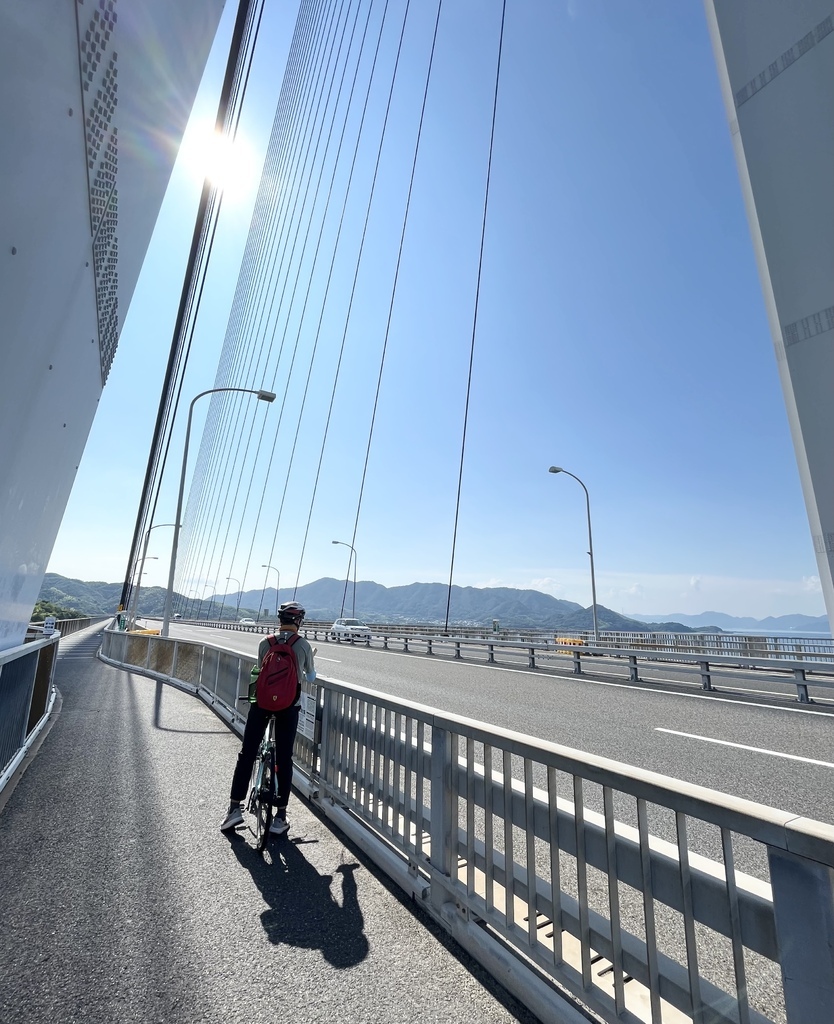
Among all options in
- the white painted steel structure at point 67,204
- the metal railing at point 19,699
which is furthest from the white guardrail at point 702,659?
the white painted steel structure at point 67,204

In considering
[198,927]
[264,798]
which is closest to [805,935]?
[198,927]

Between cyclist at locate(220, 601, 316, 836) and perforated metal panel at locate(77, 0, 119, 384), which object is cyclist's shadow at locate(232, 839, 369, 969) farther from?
perforated metal panel at locate(77, 0, 119, 384)

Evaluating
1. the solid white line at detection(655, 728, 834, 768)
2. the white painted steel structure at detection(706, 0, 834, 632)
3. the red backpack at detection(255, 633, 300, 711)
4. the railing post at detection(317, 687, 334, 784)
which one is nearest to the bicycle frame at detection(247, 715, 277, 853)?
the red backpack at detection(255, 633, 300, 711)

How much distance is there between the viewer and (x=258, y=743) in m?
4.25

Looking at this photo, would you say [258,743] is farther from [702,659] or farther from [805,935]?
[702,659]

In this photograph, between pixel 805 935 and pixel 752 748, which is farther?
pixel 752 748

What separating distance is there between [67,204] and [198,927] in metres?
3.95

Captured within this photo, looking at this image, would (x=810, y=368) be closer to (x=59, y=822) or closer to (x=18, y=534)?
(x=18, y=534)

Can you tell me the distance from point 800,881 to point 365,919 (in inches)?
92.9

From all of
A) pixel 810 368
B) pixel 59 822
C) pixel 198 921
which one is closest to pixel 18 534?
pixel 59 822

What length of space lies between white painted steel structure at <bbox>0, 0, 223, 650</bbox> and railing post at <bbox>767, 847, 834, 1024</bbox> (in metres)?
3.69

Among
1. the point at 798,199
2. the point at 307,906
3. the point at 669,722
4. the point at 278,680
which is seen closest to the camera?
the point at 307,906

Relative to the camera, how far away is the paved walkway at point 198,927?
228 cm

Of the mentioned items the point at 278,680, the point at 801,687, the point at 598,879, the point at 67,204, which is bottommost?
the point at 598,879
